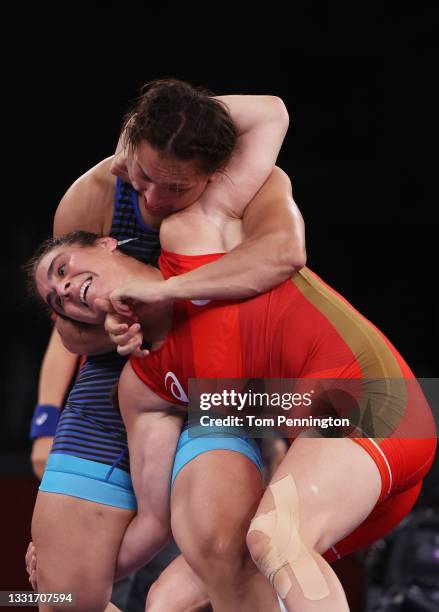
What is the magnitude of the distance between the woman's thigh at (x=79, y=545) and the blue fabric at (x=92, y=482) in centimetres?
1

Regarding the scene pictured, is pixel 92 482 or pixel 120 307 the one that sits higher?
pixel 120 307

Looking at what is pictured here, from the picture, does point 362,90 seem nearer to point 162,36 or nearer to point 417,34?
point 417,34

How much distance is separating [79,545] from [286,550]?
54 cm

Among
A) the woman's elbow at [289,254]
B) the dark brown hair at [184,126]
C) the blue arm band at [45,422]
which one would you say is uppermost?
the dark brown hair at [184,126]

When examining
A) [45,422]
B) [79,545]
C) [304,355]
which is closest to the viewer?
[304,355]

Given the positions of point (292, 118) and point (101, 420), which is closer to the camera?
point (101, 420)

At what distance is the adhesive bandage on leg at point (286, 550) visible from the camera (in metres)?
1.28

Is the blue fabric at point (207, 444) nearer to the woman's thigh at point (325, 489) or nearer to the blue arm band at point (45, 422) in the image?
→ the woman's thigh at point (325, 489)

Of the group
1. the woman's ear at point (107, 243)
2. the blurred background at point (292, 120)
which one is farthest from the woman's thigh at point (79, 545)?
the blurred background at point (292, 120)

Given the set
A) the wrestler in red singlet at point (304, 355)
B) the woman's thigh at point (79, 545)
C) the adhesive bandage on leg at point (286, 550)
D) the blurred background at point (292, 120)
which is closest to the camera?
the adhesive bandage on leg at point (286, 550)

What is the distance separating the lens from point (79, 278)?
5.13ft

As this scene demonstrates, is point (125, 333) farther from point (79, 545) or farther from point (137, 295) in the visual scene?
point (79, 545)

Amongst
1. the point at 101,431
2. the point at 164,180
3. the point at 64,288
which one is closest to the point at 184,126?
the point at 164,180

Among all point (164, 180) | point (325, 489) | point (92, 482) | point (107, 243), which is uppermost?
point (164, 180)
